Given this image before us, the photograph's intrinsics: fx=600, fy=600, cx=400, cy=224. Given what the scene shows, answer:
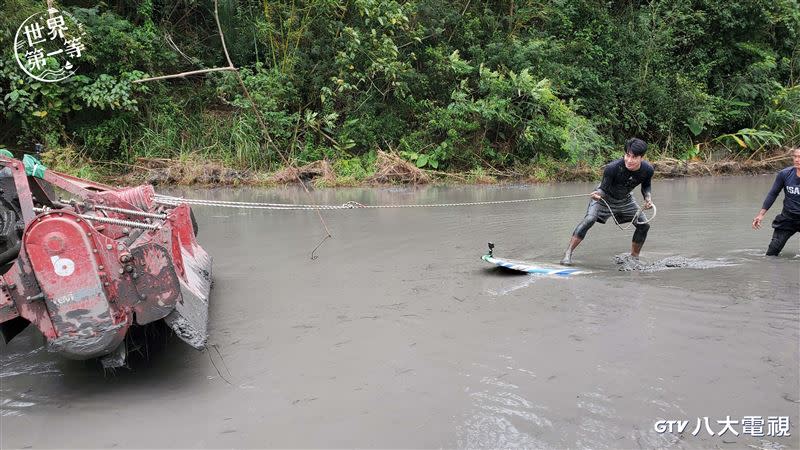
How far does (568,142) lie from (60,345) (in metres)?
12.7

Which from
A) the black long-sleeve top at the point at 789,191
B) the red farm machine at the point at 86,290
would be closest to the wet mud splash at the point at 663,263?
the black long-sleeve top at the point at 789,191

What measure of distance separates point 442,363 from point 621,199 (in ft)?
13.1

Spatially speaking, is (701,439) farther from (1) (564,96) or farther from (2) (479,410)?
(1) (564,96)

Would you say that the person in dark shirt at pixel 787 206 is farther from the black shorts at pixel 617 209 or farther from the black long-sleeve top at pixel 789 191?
the black shorts at pixel 617 209

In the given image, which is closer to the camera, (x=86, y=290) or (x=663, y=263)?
(x=86, y=290)

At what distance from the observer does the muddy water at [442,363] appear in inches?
129

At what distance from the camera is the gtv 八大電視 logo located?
1252 centimetres

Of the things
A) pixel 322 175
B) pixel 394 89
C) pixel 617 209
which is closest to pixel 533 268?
Answer: pixel 617 209

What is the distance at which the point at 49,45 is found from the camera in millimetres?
13164

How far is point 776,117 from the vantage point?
17.2 m

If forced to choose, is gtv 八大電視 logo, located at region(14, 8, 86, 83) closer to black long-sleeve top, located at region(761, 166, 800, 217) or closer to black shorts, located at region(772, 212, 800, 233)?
black long-sleeve top, located at region(761, 166, 800, 217)

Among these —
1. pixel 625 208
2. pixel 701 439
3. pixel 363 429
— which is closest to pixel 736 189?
pixel 625 208

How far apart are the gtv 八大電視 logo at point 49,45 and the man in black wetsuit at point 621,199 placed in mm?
10891

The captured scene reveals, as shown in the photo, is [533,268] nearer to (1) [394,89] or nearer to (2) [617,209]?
(2) [617,209]
